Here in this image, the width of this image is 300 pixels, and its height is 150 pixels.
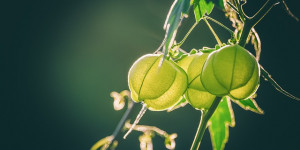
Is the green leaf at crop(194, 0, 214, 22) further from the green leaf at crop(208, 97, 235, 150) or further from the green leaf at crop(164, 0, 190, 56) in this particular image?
the green leaf at crop(208, 97, 235, 150)

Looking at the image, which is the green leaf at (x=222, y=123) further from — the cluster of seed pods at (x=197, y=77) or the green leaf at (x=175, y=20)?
the green leaf at (x=175, y=20)

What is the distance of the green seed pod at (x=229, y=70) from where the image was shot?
2.04 ft

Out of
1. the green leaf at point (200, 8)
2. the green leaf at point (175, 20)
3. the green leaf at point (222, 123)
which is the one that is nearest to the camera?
the green leaf at point (175, 20)

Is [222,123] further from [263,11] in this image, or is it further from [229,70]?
[263,11]

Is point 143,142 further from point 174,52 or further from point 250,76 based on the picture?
point 250,76

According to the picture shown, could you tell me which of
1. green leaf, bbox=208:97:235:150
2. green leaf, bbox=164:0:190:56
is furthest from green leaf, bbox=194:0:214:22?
green leaf, bbox=208:97:235:150

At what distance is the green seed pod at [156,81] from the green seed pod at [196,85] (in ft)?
0.06

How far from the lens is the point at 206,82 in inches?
25.1

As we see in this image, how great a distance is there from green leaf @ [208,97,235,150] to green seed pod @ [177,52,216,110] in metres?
0.10

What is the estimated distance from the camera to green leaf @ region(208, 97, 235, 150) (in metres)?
0.79

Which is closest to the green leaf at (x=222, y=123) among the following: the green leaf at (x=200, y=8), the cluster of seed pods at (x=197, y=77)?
the cluster of seed pods at (x=197, y=77)

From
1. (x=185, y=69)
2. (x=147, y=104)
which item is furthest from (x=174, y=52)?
(x=147, y=104)

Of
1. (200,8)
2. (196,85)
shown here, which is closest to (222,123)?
(196,85)

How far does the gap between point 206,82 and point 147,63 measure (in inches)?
6.3
